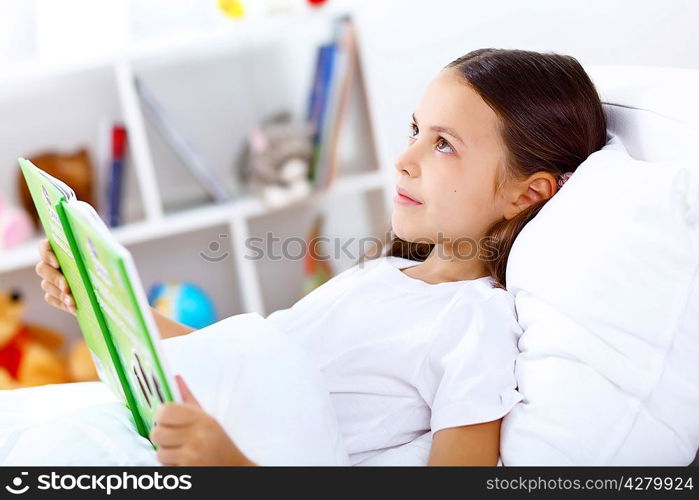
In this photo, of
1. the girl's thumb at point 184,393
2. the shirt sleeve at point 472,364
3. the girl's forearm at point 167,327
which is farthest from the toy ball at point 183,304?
the girl's thumb at point 184,393

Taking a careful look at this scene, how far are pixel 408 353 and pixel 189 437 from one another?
314 millimetres

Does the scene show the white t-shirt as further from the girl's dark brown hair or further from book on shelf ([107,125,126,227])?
book on shelf ([107,125,126,227])

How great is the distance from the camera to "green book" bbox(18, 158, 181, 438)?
72 cm

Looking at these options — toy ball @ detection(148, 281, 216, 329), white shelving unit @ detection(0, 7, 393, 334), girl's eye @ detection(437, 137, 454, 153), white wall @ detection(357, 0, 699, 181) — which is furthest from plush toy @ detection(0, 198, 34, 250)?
girl's eye @ detection(437, 137, 454, 153)

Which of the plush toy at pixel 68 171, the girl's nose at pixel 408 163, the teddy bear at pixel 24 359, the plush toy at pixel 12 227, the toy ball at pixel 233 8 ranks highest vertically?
the toy ball at pixel 233 8

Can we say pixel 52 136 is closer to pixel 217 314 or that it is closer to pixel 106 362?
pixel 217 314

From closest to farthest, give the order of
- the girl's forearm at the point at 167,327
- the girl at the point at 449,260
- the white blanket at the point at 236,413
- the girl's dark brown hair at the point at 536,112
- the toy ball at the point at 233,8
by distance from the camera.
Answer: the white blanket at the point at 236,413, the girl at the point at 449,260, the girl's dark brown hair at the point at 536,112, the girl's forearm at the point at 167,327, the toy ball at the point at 233,8

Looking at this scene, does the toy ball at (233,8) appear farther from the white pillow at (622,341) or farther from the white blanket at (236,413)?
the white pillow at (622,341)

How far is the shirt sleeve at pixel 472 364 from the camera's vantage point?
2.96ft

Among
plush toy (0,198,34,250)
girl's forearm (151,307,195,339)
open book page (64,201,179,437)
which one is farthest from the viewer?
plush toy (0,198,34,250)

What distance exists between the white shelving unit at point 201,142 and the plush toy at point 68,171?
4cm

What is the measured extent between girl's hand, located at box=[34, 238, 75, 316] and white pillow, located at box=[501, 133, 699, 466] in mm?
561

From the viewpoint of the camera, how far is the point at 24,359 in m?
2.09
